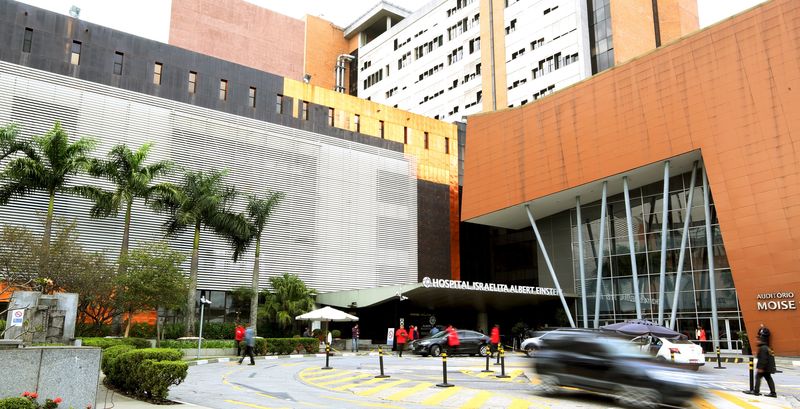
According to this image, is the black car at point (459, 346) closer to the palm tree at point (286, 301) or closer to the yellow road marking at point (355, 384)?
the palm tree at point (286, 301)

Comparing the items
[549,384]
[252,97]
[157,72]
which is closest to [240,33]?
[252,97]

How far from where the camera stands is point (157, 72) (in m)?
42.0

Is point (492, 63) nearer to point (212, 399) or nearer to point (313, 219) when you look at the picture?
point (313, 219)

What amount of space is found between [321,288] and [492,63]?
3140 cm

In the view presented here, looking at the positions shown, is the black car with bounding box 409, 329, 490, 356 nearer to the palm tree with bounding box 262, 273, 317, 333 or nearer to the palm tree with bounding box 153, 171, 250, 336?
the palm tree with bounding box 262, 273, 317, 333

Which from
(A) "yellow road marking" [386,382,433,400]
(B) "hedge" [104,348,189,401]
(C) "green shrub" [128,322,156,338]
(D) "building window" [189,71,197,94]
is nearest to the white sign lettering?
(C) "green shrub" [128,322,156,338]

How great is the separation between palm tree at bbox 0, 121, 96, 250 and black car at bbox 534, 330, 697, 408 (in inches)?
1043

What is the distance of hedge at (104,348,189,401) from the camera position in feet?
41.3

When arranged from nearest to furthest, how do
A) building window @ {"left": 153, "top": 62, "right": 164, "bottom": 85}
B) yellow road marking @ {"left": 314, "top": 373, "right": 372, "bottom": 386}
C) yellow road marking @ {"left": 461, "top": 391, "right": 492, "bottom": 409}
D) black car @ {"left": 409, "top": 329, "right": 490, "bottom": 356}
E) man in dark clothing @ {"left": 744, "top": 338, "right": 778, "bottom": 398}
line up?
yellow road marking @ {"left": 461, "top": 391, "right": 492, "bottom": 409}
man in dark clothing @ {"left": 744, "top": 338, "right": 778, "bottom": 398}
yellow road marking @ {"left": 314, "top": 373, "right": 372, "bottom": 386}
black car @ {"left": 409, "top": 329, "right": 490, "bottom": 356}
building window @ {"left": 153, "top": 62, "right": 164, "bottom": 85}

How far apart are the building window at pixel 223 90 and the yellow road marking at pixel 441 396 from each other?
3426cm

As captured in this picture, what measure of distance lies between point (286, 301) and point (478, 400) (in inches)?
1069

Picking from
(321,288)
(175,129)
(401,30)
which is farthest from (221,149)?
(401,30)

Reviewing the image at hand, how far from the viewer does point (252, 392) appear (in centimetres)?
1545

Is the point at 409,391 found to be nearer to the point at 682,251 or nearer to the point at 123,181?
the point at 123,181
